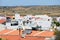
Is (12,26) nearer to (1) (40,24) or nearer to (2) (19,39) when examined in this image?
(1) (40,24)

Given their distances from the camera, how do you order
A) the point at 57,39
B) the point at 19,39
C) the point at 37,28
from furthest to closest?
1. the point at 37,28
2. the point at 19,39
3. the point at 57,39

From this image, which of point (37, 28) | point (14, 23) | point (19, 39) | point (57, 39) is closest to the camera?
point (57, 39)

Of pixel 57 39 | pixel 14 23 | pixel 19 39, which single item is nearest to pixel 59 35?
pixel 57 39

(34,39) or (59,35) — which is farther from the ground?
(59,35)

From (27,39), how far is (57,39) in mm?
11491

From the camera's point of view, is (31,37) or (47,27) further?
(47,27)

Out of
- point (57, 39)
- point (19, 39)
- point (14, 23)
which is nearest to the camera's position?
point (57, 39)

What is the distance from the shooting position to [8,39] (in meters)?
18.2

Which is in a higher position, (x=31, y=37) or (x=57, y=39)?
(x=57, y=39)

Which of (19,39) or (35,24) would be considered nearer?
(19,39)

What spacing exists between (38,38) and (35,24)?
12.4m

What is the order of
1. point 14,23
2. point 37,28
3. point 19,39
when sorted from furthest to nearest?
point 14,23, point 37,28, point 19,39

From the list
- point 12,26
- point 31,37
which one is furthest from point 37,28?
point 31,37

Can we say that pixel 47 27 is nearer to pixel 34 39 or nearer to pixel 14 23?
pixel 14 23
